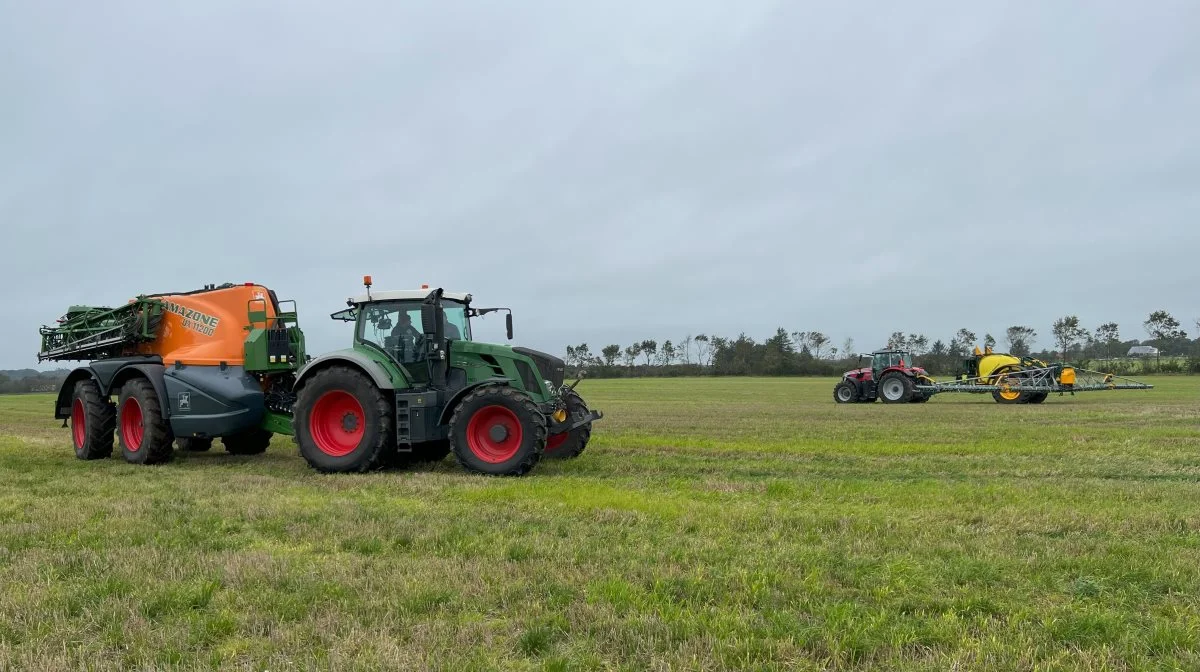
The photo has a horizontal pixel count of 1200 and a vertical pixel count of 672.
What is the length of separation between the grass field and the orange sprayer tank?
91.0 inches

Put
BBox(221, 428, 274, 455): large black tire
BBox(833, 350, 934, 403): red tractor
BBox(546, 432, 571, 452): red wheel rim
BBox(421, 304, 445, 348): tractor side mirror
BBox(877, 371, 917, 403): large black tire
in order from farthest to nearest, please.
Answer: BBox(833, 350, 934, 403): red tractor → BBox(877, 371, 917, 403): large black tire → BBox(221, 428, 274, 455): large black tire → BBox(546, 432, 571, 452): red wheel rim → BBox(421, 304, 445, 348): tractor side mirror

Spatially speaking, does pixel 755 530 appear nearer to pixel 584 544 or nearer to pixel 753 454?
pixel 584 544

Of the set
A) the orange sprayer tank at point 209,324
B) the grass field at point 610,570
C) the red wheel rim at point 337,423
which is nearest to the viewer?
the grass field at point 610,570

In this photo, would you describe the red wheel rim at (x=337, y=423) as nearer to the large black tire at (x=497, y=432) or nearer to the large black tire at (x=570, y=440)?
the large black tire at (x=497, y=432)

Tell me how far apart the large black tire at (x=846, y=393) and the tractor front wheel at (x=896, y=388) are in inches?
44.0

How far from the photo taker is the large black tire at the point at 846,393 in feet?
96.2

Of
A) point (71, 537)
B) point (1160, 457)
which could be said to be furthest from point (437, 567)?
point (1160, 457)

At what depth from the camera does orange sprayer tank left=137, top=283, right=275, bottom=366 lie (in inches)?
460

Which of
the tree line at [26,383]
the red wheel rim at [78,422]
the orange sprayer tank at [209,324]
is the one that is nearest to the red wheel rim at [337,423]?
the orange sprayer tank at [209,324]

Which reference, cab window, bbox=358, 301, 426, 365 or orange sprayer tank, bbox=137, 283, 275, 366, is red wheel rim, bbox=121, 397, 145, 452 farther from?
cab window, bbox=358, 301, 426, 365

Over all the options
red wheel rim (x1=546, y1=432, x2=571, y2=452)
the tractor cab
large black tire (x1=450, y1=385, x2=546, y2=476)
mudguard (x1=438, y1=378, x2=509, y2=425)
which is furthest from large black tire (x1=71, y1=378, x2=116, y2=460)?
the tractor cab

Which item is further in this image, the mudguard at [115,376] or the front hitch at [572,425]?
the mudguard at [115,376]

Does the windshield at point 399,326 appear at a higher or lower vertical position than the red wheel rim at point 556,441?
higher

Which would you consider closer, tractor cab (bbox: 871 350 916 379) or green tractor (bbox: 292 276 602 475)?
green tractor (bbox: 292 276 602 475)
